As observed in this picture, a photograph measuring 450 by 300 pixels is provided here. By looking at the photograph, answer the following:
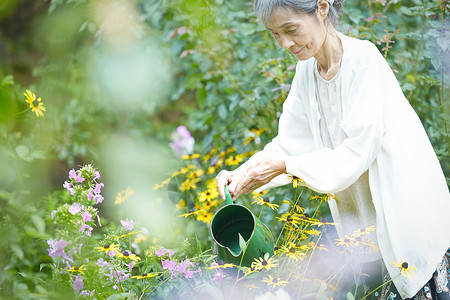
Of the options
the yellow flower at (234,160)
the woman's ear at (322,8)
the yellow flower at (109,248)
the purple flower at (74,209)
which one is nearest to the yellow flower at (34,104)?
the purple flower at (74,209)

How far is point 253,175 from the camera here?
1.45m

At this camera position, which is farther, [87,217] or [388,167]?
[388,167]

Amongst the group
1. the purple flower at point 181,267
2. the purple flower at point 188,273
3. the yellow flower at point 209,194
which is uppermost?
the purple flower at point 181,267

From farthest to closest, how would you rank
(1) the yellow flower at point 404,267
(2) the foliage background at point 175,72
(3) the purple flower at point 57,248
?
(2) the foliage background at point 175,72
(1) the yellow flower at point 404,267
(3) the purple flower at point 57,248

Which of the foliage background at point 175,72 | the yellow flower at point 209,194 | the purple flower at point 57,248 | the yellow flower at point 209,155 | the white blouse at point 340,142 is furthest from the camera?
the yellow flower at point 209,155

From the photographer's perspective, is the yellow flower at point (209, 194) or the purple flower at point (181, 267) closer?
the purple flower at point (181, 267)

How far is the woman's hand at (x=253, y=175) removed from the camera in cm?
144

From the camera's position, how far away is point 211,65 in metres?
2.73

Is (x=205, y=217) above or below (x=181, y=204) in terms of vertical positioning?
above

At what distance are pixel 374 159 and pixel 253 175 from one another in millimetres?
326

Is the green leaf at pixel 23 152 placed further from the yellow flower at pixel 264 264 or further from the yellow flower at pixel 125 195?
the yellow flower at pixel 264 264

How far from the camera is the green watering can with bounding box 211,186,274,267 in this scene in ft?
4.49

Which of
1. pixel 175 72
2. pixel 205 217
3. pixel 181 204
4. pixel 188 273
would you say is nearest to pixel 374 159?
pixel 188 273

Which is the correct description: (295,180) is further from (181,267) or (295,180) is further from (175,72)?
(175,72)
